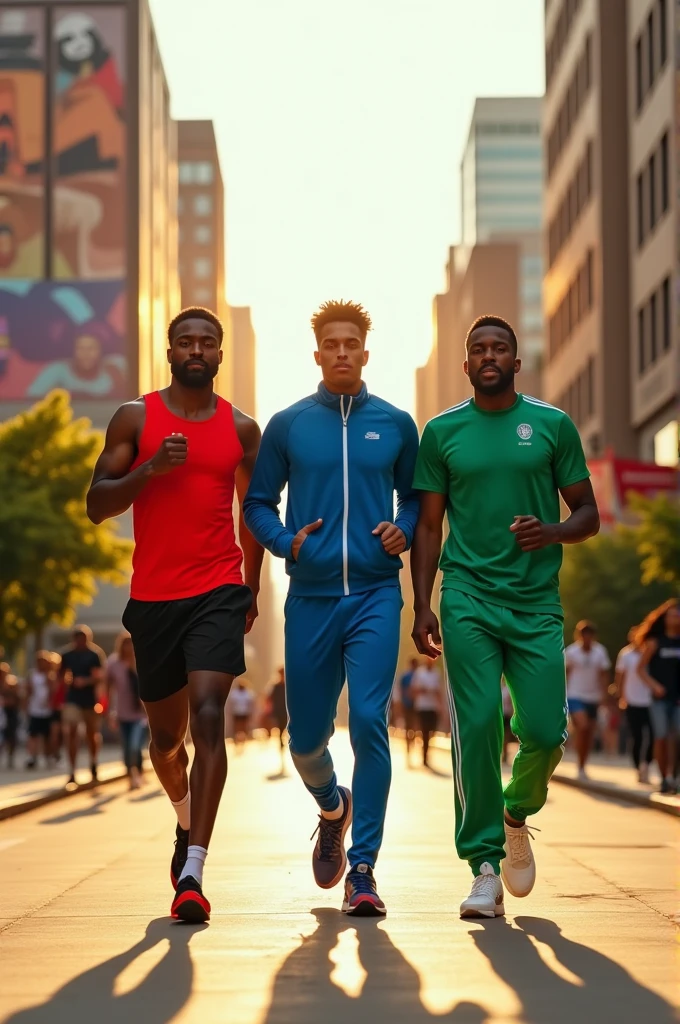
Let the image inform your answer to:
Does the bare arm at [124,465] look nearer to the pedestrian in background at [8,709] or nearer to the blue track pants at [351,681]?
the blue track pants at [351,681]

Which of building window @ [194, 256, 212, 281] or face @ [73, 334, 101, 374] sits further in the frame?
building window @ [194, 256, 212, 281]

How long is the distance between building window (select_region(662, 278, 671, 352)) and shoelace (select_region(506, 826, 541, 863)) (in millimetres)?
39717

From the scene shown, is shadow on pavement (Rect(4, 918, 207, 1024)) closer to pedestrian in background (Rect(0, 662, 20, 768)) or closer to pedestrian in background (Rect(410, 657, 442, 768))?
pedestrian in background (Rect(410, 657, 442, 768))

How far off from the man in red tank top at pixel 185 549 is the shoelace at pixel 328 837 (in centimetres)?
53

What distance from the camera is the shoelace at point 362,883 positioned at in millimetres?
6875

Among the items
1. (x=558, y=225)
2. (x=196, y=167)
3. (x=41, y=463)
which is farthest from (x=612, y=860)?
(x=196, y=167)

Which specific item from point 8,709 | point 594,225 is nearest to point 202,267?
point 594,225

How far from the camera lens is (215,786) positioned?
684 centimetres

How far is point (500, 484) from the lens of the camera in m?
7.09

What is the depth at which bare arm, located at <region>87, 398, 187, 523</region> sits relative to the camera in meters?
6.92

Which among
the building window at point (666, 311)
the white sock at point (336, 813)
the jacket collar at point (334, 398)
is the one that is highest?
the building window at point (666, 311)

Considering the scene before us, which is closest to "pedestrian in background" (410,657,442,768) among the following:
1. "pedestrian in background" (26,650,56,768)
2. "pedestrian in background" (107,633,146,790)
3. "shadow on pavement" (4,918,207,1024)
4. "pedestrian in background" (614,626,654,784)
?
"pedestrian in background" (26,650,56,768)

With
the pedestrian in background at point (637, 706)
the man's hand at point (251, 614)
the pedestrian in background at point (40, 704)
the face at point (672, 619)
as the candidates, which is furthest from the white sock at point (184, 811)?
the pedestrian in background at point (40, 704)

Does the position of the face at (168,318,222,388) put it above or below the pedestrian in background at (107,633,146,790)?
above
